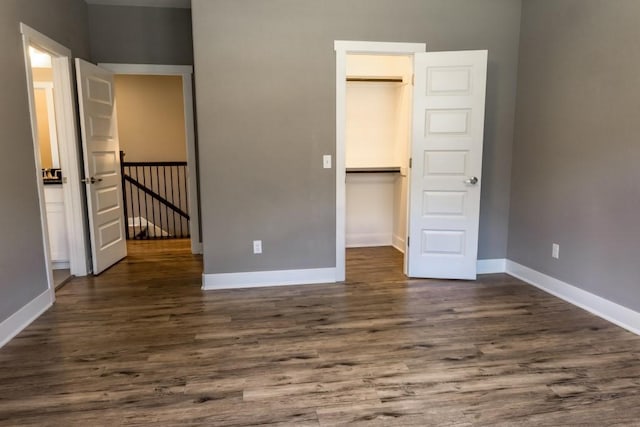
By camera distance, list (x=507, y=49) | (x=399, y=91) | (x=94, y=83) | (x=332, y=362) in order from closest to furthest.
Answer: (x=332, y=362) → (x=507, y=49) → (x=94, y=83) → (x=399, y=91)

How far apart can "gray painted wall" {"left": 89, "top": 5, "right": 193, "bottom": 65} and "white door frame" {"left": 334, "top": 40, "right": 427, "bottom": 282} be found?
75.0 inches

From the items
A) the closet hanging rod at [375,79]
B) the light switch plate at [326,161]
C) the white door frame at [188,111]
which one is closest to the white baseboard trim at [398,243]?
the light switch plate at [326,161]

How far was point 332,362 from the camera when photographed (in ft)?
7.89

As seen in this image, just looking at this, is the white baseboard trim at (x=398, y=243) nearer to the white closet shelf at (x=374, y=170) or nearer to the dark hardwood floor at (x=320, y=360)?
the white closet shelf at (x=374, y=170)

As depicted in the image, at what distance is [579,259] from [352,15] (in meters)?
2.75

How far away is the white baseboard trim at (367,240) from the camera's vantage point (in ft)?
17.5

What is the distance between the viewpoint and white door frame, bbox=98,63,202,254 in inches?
175

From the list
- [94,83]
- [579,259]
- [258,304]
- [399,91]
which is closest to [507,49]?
[399,91]

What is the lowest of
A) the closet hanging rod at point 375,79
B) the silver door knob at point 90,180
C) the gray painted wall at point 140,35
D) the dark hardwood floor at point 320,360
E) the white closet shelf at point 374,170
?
the dark hardwood floor at point 320,360

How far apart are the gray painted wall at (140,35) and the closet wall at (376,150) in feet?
6.35

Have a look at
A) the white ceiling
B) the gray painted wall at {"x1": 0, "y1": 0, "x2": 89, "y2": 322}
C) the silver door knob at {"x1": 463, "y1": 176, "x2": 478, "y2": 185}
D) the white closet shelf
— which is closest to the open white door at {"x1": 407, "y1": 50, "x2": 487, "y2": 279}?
the silver door knob at {"x1": 463, "y1": 176, "x2": 478, "y2": 185}

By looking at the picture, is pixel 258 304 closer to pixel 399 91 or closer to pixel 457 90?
pixel 457 90

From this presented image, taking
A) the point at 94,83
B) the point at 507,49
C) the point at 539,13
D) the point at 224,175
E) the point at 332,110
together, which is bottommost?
the point at 224,175

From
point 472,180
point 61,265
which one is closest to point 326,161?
point 472,180
